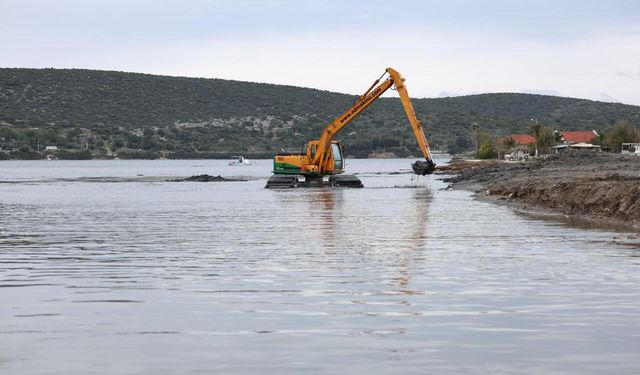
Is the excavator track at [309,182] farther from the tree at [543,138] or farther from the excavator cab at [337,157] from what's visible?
the tree at [543,138]

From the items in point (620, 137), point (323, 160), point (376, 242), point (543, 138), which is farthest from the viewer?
point (620, 137)

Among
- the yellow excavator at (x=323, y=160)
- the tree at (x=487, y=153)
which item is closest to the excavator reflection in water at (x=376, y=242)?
the yellow excavator at (x=323, y=160)

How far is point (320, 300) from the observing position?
51.1 ft

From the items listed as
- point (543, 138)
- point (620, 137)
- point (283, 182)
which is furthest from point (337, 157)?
point (620, 137)

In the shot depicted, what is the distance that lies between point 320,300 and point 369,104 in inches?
1983

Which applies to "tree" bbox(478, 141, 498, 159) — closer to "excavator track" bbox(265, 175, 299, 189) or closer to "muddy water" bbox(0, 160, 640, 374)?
"excavator track" bbox(265, 175, 299, 189)

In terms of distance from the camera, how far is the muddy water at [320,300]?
11.3m

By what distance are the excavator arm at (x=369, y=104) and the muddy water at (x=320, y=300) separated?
31.7 meters


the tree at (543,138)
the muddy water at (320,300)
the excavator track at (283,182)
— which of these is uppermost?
the tree at (543,138)

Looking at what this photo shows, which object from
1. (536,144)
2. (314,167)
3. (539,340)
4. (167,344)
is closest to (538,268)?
(539,340)

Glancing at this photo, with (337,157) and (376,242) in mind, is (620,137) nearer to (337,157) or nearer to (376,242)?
(337,157)

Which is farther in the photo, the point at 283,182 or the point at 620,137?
the point at 620,137

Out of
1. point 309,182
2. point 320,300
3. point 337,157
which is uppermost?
point 337,157

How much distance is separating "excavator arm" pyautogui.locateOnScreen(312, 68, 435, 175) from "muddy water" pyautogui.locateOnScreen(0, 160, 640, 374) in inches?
1247
